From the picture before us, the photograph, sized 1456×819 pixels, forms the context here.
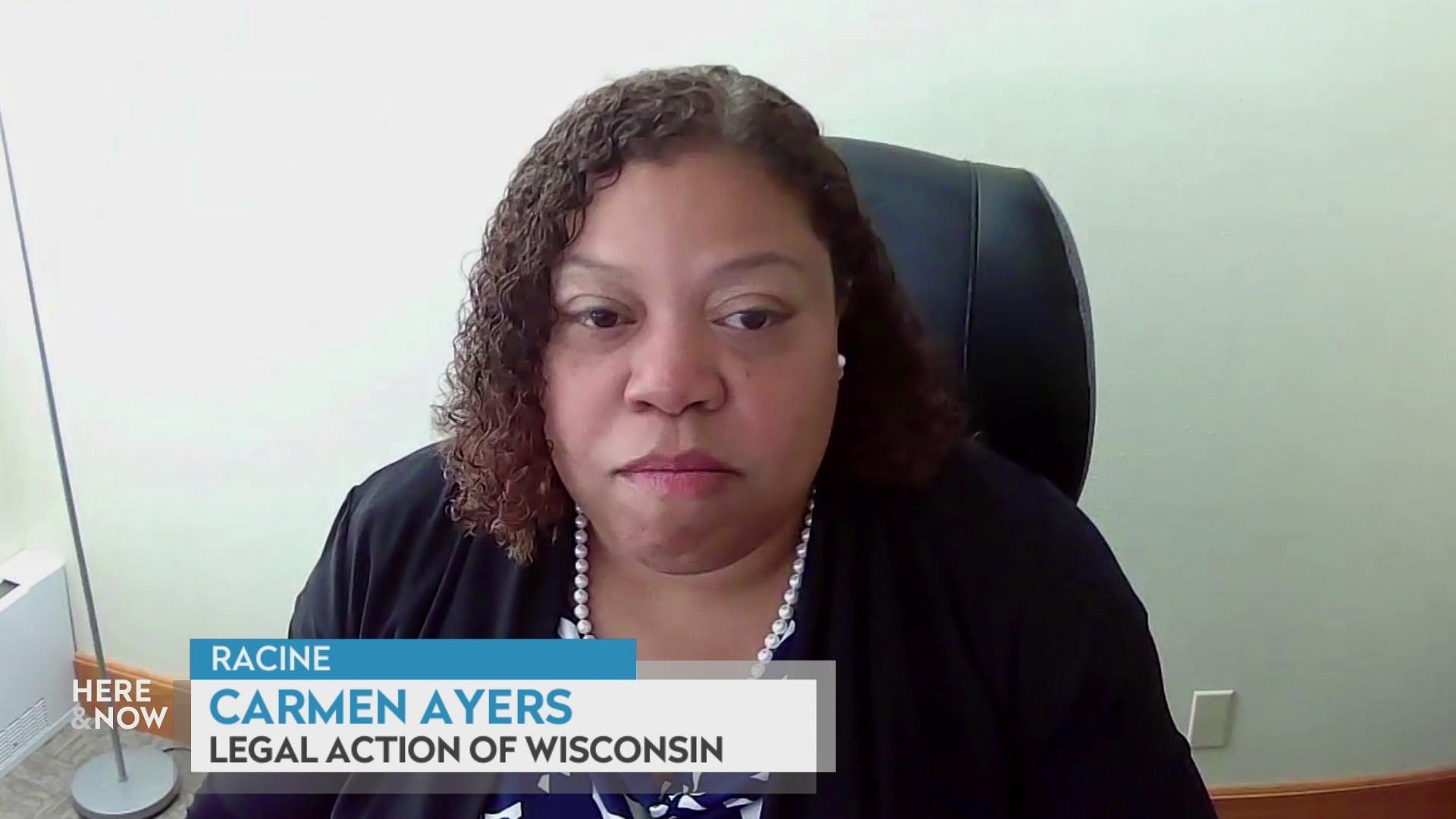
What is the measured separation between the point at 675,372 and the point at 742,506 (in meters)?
0.11

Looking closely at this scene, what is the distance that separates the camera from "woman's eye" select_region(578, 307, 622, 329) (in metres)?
0.85

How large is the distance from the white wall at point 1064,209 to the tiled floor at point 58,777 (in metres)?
0.32

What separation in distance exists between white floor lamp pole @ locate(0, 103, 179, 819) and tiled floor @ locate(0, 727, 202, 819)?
0.02 meters

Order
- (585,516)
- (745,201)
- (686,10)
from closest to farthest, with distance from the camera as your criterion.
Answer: (745,201), (585,516), (686,10)

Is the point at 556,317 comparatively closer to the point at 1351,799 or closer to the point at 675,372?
the point at 675,372

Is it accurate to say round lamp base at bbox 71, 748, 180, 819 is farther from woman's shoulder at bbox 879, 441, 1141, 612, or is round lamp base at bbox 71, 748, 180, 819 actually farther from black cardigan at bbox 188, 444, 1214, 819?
woman's shoulder at bbox 879, 441, 1141, 612

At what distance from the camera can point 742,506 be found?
2.84 ft

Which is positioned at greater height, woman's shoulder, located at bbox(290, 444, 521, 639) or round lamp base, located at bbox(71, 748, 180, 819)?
woman's shoulder, located at bbox(290, 444, 521, 639)

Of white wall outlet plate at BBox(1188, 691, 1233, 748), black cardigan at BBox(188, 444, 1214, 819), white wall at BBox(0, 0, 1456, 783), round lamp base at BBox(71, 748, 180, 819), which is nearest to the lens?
black cardigan at BBox(188, 444, 1214, 819)

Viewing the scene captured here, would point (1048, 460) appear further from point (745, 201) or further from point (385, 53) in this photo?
point (385, 53)

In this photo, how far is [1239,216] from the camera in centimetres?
144

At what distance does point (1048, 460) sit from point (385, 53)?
0.88m

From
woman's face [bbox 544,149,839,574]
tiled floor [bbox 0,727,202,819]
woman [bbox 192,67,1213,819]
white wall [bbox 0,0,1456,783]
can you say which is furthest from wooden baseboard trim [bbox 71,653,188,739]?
woman's face [bbox 544,149,839,574]

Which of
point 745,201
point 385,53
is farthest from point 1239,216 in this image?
point 385,53
